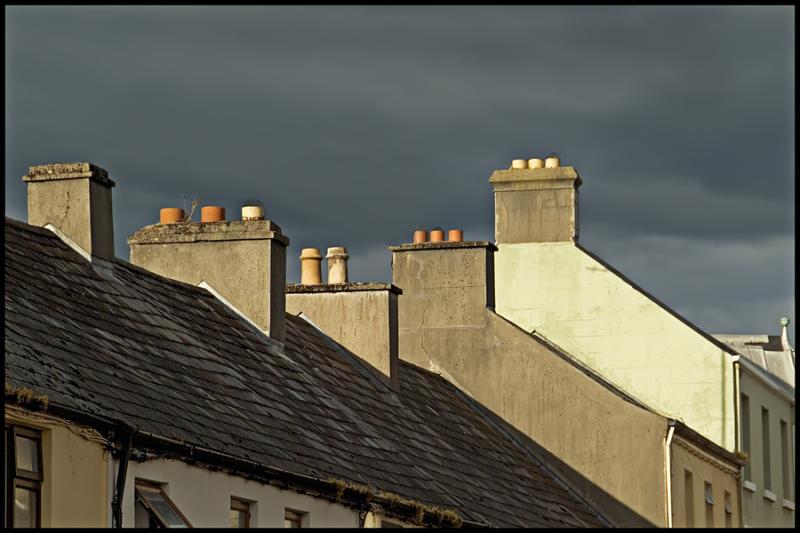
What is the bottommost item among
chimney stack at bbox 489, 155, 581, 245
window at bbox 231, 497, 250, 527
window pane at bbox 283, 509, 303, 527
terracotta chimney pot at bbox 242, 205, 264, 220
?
window pane at bbox 283, 509, 303, 527

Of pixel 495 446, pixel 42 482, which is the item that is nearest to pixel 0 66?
pixel 42 482

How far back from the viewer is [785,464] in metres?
45.0

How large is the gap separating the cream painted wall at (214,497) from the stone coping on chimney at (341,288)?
36.0 ft

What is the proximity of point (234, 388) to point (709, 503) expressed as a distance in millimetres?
16323

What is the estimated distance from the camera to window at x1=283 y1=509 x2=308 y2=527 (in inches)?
906

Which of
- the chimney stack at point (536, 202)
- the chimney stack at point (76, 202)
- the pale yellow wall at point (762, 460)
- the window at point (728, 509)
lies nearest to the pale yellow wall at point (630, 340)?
the chimney stack at point (536, 202)

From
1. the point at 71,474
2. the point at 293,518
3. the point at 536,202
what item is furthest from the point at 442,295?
the point at 71,474

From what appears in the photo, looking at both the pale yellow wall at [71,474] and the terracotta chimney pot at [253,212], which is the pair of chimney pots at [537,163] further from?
the pale yellow wall at [71,474]

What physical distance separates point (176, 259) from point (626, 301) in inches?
464

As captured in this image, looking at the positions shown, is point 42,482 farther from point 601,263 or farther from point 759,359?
point 759,359

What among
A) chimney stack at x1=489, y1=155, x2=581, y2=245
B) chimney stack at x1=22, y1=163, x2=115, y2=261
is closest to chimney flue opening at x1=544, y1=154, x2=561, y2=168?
chimney stack at x1=489, y1=155, x2=581, y2=245

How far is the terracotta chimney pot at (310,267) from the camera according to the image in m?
38.0

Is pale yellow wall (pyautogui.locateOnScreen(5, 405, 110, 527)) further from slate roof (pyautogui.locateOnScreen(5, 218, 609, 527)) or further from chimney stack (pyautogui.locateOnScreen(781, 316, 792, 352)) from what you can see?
chimney stack (pyautogui.locateOnScreen(781, 316, 792, 352))

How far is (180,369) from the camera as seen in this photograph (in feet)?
79.5
